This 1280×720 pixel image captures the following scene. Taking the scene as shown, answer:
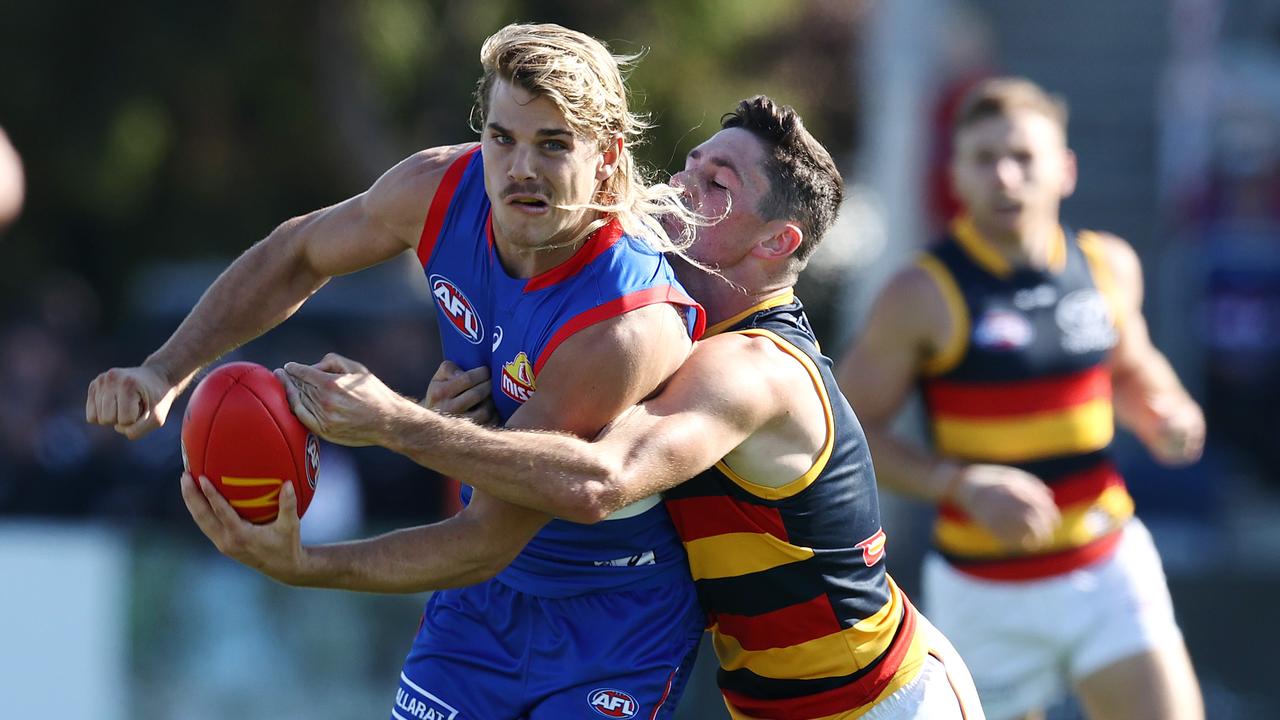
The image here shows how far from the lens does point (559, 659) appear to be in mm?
3977

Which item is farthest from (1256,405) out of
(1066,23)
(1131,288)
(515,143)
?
(515,143)

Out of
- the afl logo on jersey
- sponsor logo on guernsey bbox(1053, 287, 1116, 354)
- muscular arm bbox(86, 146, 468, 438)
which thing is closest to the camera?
the afl logo on jersey

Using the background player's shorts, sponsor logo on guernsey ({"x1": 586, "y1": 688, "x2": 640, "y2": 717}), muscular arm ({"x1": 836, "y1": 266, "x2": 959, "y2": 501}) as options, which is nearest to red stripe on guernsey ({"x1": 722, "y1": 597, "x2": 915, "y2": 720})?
the background player's shorts

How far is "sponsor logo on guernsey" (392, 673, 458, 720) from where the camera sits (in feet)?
13.1

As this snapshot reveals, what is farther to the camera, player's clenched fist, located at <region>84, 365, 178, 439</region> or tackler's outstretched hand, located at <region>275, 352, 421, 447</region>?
player's clenched fist, located at <region>84, 365, 178, 439</region>

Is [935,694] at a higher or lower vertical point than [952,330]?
lower

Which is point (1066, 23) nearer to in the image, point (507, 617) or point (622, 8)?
point (622, 8)

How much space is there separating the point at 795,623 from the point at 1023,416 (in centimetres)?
189

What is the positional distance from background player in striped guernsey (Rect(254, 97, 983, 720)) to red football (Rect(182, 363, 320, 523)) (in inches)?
18.8

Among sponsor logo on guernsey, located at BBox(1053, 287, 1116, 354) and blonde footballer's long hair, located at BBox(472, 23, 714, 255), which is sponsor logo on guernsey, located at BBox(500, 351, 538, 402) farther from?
sponsor logo on guernsey, located at BBox(1053, 287, 1116, 354)

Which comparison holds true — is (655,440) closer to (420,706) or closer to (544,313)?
(544,313)

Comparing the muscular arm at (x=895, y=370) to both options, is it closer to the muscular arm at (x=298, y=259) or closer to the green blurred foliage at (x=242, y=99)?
the muscular arm at (x=298, y=259)

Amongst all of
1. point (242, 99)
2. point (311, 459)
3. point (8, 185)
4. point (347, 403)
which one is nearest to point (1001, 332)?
point (311, 459)

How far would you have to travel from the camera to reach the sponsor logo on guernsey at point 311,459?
3.60 metres
